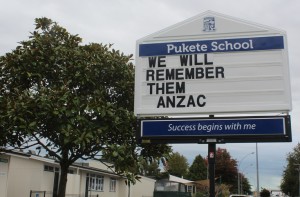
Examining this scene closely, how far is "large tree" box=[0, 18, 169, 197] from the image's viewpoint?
15797 mm

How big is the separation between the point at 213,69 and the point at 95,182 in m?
30.8

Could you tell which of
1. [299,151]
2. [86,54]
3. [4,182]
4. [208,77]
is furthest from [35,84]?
[299,151]

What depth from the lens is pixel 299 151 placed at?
3469 inches

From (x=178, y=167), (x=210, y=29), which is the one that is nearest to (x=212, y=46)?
(x=210, y=29)

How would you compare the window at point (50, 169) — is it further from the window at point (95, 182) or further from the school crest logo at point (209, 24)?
the school crest logo at point (209, 24)

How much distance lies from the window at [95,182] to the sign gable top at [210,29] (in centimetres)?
2884

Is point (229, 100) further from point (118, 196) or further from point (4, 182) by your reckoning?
point (118, 196)

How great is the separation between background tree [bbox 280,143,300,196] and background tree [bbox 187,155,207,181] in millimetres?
16515

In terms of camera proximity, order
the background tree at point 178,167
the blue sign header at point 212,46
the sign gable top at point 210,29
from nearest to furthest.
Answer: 1. the blue sign header at point 212,46
2. the sign gable top at point 210,29
3. the background tree at point 178,167

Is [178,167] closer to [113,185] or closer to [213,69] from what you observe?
[113,185]

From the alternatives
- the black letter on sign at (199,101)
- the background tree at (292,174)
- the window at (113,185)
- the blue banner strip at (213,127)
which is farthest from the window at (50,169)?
the background tree at (292,174)

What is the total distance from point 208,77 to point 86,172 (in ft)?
94.4

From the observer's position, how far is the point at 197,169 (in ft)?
321

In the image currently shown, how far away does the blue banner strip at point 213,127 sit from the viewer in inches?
360
